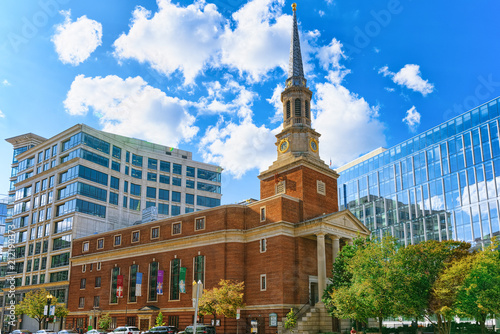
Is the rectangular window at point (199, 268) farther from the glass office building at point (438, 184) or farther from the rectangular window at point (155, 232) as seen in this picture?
the glass office building at point (438, 184)

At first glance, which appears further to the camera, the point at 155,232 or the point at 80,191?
the point at 80,191

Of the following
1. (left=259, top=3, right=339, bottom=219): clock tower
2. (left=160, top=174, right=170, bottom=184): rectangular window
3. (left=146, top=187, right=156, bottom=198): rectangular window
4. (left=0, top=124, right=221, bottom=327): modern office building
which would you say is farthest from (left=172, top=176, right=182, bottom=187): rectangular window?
(left=259, top=3, right=339, bottom=219): clock tower

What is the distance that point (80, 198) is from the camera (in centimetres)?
8362

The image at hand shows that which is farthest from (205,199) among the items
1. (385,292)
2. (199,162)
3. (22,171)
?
(385,292)

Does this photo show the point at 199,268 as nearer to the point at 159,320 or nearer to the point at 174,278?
the point at 174,278

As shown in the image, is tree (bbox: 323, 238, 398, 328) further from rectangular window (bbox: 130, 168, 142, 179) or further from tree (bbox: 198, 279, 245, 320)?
rectangular window (bbox: 130, 168, 142, 179)

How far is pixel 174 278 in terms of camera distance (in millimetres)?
60875

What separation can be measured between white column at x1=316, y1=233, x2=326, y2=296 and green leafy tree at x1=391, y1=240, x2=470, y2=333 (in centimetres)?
1201

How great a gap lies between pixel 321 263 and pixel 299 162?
12382 mm

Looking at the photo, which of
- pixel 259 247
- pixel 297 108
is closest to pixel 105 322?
pixel 259 247

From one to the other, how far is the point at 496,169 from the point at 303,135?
37.5 metres

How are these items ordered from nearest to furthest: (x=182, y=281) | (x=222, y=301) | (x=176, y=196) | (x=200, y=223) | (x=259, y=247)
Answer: (x=222, y=301), (x=259, y=247), (x=182, y=281), (x=200, y=223), (x=176, y=196)

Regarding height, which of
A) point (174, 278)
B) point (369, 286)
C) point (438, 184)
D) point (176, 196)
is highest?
point (176, 196)

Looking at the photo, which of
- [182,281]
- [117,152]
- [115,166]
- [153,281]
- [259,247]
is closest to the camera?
[259,247]
